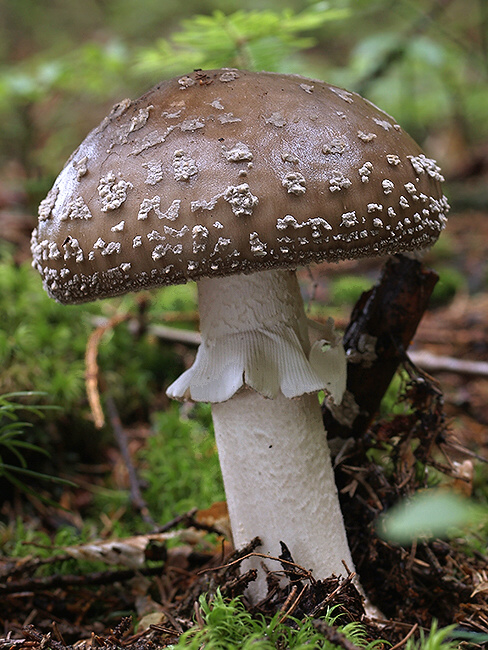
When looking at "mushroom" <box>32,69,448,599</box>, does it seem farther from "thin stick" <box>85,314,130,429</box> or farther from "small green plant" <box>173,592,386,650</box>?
"thin stick" <box>85,314,130,429</box>

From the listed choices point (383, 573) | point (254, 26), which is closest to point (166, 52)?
point (254, 26)

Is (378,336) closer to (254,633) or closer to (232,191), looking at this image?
(232,191)

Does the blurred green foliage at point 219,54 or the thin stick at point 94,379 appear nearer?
the thin stick at point 94,379

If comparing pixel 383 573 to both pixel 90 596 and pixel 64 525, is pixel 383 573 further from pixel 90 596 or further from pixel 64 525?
pixel 64 525

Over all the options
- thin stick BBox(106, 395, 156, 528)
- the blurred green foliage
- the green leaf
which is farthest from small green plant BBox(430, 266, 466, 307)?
thin stick BBox(106, 395, 156, 528)

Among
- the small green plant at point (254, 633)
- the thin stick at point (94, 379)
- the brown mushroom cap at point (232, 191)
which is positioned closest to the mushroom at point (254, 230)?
the brown mushroom cap at point (232, 191)

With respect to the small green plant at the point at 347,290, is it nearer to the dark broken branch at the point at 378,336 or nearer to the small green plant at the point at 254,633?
the dark broken branch at the point at 378,336
